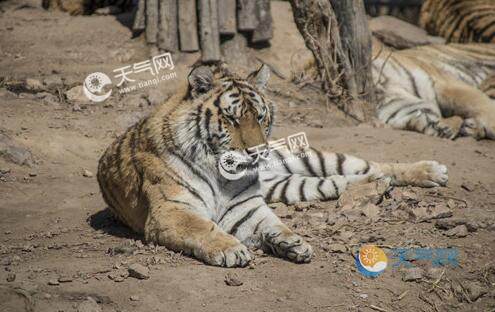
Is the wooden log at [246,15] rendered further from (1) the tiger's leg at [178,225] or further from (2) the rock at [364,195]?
(1) the tiger's leg at [178,225]

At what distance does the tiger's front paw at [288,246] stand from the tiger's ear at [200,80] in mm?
783

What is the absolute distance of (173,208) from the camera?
3467 millimetres

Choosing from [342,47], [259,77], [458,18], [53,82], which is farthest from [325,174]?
[458,18]

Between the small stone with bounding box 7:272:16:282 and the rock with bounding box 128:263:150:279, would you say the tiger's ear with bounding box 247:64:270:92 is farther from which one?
the small stone with bounding box 7:272:16:282

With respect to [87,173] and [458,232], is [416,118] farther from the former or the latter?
[87,173]

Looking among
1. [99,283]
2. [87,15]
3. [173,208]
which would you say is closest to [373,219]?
[173,208]

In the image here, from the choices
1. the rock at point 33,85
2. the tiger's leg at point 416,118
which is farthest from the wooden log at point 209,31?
the tiger's leg at point 416,118

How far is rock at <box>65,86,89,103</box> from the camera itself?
5805 mm

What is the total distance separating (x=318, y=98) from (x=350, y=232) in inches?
104

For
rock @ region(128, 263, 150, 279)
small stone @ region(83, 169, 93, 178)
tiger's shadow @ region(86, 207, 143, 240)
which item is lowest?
tiger's shadow @ region(86, 207, 143, 240)

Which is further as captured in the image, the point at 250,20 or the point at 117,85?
the point at 250,20

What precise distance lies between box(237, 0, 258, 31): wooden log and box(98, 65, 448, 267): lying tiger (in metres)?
2.70

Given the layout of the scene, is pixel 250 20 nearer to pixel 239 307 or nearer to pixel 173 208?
pixel 173 208
